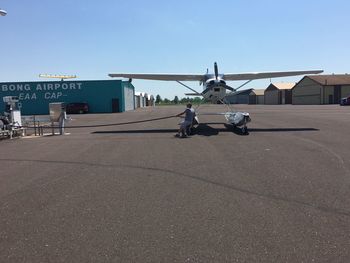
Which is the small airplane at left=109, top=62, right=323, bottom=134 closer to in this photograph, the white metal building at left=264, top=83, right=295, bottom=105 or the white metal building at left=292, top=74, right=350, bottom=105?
the white metal building at left=292, top=74, right=350, bottom=105

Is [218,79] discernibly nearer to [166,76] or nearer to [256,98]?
[166,76]

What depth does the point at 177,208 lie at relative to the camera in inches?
237

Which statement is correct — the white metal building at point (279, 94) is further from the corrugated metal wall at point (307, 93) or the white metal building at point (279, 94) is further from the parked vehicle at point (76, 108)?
the parked vehicle at point (76, 108)

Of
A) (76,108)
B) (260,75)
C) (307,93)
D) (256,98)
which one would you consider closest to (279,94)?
(307,93)

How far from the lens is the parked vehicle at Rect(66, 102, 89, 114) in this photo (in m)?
54.0

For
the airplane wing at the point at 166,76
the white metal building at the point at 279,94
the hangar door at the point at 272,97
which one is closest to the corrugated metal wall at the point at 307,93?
the white metal building at the point at 279,94

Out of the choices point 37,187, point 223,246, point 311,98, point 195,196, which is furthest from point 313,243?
point 311,98

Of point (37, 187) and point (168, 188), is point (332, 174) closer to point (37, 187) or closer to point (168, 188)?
point (168, 188)

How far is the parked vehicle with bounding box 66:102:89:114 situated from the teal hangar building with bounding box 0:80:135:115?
334 centimetres

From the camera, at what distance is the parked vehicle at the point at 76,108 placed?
54.0 m

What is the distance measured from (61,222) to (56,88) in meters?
55.5

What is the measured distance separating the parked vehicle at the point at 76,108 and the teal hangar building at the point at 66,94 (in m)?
3.34

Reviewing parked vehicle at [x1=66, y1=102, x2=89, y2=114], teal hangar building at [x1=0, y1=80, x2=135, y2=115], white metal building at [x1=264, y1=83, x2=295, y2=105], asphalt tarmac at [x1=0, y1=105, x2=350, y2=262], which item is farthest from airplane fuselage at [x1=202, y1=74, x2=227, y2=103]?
white metal building at [x1=264, y1=83, x2=295, y2=105]

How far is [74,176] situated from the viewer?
8.68 meters
